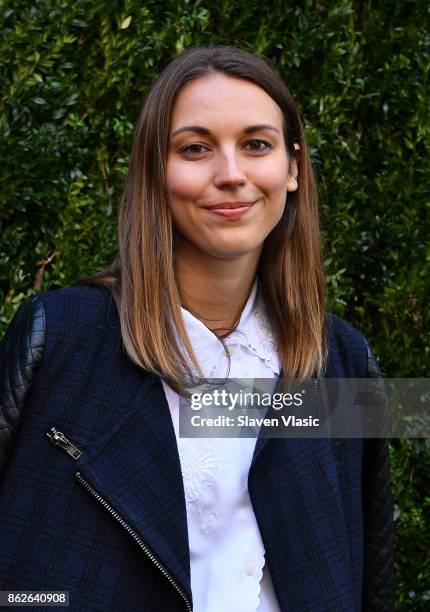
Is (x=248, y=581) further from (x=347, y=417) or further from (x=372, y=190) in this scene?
(x=372, y=190)

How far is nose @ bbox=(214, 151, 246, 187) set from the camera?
2.29 metres

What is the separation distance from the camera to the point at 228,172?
2.29 m

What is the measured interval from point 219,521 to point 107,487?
11.5 inches

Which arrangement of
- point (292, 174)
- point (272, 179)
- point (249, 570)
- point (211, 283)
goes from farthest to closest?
point (292, 174) < point (211, 283) < point (272, 179) < point (249, 570)

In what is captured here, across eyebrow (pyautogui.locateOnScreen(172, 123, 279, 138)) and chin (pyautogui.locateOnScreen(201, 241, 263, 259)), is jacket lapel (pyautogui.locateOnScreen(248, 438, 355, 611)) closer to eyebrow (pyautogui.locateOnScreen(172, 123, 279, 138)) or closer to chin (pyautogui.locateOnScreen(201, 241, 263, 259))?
chin (pyautogui.locateOnScreen(201, 241, 263, 259))

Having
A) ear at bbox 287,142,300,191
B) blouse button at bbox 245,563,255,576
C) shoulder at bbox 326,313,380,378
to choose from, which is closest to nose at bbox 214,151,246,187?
ear at bbox 287,142,300,191

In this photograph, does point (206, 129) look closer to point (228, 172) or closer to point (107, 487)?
point (228, 172)

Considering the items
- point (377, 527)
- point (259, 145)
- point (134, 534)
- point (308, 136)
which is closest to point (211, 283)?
point (259, 145)

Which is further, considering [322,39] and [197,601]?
[322,39]

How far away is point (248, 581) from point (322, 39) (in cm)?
202

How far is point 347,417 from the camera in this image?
2639 millimetres

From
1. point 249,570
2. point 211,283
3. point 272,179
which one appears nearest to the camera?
point 249,570

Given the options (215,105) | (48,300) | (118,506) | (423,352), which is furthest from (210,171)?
(423,352)

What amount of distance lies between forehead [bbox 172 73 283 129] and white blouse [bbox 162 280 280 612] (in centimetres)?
47
